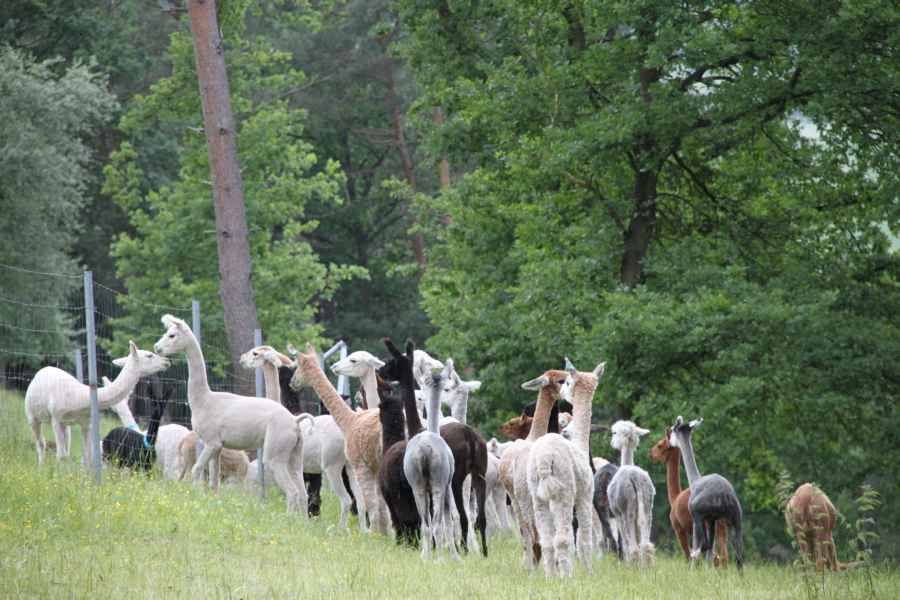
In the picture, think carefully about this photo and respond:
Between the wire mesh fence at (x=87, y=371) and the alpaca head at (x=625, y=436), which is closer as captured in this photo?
the alpaca head at (x=625, y=436)

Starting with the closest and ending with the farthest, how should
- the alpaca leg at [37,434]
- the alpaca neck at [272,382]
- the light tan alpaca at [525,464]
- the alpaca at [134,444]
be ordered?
the light tan alpaca at [525,464] < the alpaca leg at [37,434] < the alpaca neck at [272,382] < the alpaca at [134,444]

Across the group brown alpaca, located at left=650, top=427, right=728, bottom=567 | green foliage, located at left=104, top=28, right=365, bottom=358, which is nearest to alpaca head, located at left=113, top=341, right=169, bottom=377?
brown alpaca, located at left=650, top=427, right=728, bottom=567

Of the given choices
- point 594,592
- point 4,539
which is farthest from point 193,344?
point 594,592

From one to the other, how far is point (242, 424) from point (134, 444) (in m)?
3.42

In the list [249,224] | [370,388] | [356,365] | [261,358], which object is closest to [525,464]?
[356,365]

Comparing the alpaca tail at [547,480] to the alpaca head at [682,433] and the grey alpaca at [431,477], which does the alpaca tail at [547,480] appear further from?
the alpaca head at [682,433]

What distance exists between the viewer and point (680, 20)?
20500mm

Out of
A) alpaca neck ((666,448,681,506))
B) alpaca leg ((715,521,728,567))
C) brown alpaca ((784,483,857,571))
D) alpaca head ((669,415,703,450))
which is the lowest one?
alpaca leg ((715,521,728,567))

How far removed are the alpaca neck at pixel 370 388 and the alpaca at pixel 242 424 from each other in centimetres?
87

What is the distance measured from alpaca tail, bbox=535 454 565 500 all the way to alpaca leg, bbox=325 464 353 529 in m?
4.14

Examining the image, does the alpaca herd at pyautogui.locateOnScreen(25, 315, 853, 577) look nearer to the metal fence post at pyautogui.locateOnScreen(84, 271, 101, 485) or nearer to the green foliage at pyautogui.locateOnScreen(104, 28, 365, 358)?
the metal fence post at pyautogui.locateOnScreen(84, 271, 101, 485)

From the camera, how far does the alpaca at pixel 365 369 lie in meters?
15.8

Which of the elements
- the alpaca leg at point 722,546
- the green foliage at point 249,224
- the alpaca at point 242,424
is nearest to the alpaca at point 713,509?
the alpaca leg at point 722,546

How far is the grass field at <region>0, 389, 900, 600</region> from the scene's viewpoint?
9.91 m
